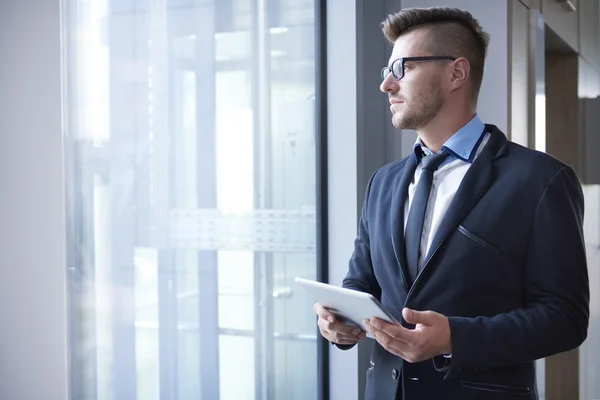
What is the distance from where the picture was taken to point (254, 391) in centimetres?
263

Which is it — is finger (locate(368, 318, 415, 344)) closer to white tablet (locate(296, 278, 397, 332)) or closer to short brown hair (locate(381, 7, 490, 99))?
white tablet (locate(296, 278, 397, 332))

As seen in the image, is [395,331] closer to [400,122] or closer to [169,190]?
[400,122]

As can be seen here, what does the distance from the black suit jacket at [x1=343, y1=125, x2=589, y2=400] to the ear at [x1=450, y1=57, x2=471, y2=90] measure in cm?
17

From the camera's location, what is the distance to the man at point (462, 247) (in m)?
1.32

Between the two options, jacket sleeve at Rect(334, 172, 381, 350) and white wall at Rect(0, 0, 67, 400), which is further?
white wall at Rect(0, 0, 67, 400)

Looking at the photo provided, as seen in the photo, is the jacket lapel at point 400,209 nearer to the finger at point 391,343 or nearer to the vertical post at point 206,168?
the finger at point 391,343

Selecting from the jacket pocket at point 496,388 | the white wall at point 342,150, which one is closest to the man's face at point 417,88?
the jacket pocket at point 496,388

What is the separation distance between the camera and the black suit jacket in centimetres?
133

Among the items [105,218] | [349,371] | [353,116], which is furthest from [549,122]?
[105,218]

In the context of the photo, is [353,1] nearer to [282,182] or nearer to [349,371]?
[282,182]

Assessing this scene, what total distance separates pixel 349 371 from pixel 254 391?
1.20 ft

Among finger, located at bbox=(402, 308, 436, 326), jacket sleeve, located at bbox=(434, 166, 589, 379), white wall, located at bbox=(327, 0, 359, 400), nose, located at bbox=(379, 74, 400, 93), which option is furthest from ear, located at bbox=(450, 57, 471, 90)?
white wall, located at bbox=(327, 0, 359, 400)

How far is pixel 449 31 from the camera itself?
1.56 meters

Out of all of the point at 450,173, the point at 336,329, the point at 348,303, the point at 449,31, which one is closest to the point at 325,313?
the point at 336,329
